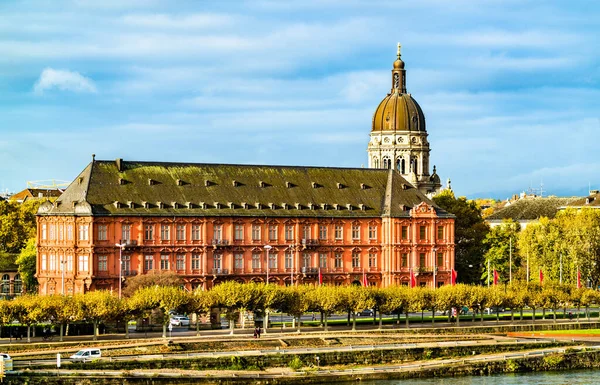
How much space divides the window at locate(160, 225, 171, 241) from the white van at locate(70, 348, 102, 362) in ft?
144

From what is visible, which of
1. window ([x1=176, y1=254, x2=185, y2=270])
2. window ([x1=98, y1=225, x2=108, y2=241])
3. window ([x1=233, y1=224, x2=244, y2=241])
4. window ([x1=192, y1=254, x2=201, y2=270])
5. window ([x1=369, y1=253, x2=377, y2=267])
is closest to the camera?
window ([x1=98, y1=225, x2=108, y2=241])

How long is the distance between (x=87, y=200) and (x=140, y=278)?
1126 cm

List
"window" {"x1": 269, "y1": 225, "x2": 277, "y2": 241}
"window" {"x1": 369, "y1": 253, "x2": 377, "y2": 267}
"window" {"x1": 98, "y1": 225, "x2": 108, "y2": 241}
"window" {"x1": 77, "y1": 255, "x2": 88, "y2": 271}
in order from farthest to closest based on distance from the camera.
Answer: "window" {"x1": 369, "y1": 253, "x2": 377, "y2": 267}
"window" {"x1": 269, "y1": 225, "x2": 277, "y2": 241}
"window" {"x1": 98, "y1": 225, "x2": 108, "y2": 241}
"window" {"x1": 77, "y1": 255, "x2": 88, "y2": 271}

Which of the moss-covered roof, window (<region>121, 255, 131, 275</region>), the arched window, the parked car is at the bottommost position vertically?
the parked car

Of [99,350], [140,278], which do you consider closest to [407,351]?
[99,350]

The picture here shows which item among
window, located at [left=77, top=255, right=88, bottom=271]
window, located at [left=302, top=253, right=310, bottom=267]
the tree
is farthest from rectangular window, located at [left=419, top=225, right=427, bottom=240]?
window, located at [left=77, top=255, right=88, bottom=271]

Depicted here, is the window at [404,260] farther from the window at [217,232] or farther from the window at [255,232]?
the window at [217,232]

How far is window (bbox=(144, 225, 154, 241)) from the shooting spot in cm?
15112

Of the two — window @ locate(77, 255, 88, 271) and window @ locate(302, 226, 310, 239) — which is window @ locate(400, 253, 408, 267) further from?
window @ locate(77, 255, 88, 271)

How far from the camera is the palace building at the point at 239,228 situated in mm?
149000

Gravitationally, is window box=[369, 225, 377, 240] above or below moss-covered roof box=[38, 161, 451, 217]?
below

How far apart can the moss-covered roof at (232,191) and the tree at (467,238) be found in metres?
12.9

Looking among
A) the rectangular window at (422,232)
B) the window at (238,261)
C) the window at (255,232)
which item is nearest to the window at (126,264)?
the window at (238,261)

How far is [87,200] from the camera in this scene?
14825 cm
